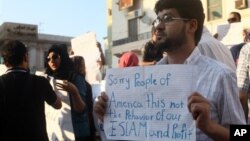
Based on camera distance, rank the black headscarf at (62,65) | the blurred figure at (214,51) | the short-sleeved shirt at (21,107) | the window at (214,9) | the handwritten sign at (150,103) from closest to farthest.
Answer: the handwritten sign at (150,103) → the blurred figure at (214,51) → the short-sleeved shirt at (21,107) → the black headscarf at (62,65) → the window at (214,9)

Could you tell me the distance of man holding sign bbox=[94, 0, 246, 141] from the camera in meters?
1.69

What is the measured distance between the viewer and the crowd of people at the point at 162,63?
1.84 meters

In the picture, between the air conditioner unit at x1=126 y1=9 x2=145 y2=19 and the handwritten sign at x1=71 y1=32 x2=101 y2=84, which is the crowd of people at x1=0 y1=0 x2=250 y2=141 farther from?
the air conditioner unit at x1=126 y1=9 x2=145 y2=19

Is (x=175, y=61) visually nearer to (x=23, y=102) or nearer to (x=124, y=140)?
(x=124, y=140)

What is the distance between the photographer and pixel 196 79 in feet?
6.00

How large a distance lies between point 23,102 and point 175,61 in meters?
1.39

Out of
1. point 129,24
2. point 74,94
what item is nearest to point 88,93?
point 74,94

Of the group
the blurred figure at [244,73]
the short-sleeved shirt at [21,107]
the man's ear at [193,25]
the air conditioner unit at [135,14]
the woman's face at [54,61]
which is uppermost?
the air conditioner unit at [135,14]

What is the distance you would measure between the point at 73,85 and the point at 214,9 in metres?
17.6

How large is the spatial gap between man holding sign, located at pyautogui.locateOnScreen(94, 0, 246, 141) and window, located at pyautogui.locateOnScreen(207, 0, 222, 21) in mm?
18175

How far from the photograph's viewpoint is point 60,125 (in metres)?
3.72

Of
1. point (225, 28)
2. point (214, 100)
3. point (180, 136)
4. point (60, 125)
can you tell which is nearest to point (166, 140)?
point (180, 136)

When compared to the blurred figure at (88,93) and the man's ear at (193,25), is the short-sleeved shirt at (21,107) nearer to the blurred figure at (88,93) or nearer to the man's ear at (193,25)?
the blurred figure at (88,93)

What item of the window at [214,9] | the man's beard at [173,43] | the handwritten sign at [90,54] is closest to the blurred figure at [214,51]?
the man's beard at [173,43]
